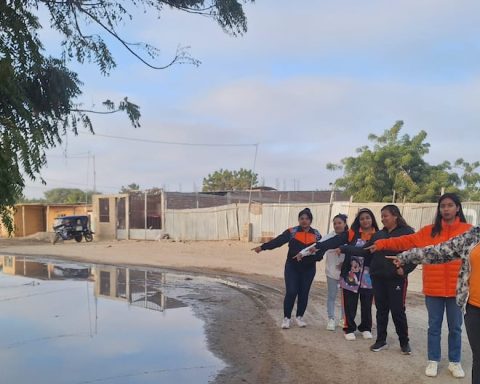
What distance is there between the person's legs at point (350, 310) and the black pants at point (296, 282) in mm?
693

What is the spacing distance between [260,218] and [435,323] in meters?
19.9

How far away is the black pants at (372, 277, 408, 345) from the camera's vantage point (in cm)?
639

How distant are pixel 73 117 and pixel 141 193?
96.7ft

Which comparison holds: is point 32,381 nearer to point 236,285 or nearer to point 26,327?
point 26,327

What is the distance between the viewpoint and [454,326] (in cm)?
556

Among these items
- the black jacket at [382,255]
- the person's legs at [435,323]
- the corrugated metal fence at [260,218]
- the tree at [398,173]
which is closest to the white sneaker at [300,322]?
the black jacket at [382,255]

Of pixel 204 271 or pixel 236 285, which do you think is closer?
pixel 236 285

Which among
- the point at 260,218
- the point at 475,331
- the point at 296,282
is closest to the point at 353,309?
the point at 296,282

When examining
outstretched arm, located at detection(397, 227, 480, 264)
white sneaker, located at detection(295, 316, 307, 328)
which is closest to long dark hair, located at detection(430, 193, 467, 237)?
outstretched arm, located at detection(397, 227, 480, 264)

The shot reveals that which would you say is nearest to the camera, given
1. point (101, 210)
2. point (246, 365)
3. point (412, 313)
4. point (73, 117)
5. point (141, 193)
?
point (246, 365)

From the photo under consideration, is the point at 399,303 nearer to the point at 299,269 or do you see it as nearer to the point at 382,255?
the point at 382,255

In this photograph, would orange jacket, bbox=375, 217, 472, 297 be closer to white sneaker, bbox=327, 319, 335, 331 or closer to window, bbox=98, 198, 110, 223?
white sneaker, bbox=327, 319, 335, 331

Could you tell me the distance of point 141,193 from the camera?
1411 inches

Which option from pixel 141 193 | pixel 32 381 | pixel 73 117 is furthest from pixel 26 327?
pixel 141 193
